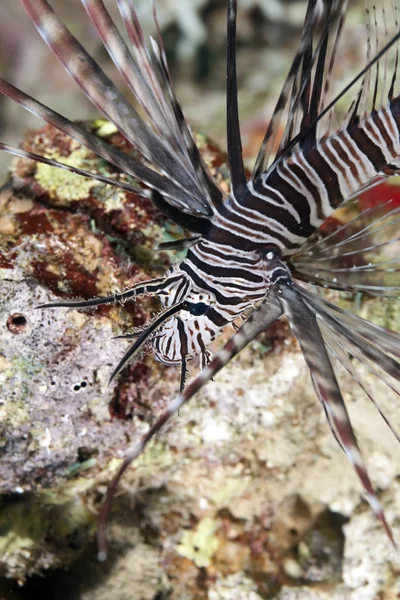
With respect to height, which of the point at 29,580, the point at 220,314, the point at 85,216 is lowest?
the point at 29,580

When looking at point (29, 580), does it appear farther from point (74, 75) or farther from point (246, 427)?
point (74, 75)

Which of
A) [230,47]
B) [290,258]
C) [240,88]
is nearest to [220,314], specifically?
[290,258]

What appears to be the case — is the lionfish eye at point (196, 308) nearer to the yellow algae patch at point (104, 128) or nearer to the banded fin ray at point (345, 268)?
the banded fin ray at point (345, 268)

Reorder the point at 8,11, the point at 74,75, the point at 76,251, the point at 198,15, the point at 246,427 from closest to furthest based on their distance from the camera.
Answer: the point at 74,75 → the point at 76,251 → the point at 246,427 → the point at 8,11 → the point at 198,15

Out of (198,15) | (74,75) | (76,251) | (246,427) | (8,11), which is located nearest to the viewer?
(74,75)

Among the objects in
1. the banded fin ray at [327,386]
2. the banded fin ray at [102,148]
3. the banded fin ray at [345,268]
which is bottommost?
the banded fin ray at [327,386]

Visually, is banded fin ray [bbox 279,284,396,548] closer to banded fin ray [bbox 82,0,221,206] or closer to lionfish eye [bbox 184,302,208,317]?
lionfish eye [bbox 184,302,208,317]

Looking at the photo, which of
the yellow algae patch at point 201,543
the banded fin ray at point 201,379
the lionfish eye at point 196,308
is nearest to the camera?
the banded fin ray at point 201,379

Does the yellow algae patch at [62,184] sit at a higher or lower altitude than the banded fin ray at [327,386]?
higher

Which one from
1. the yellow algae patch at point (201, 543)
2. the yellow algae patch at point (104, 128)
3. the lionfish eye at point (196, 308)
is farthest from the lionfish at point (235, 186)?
the yellow algae patch at point (201, 543)
